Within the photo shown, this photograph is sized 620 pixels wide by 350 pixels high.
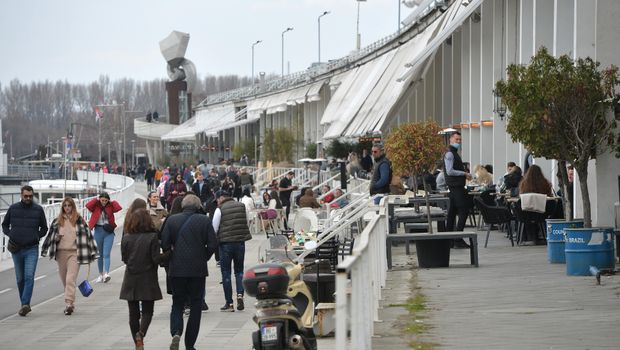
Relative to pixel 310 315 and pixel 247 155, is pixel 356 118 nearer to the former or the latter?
pixel 310 315

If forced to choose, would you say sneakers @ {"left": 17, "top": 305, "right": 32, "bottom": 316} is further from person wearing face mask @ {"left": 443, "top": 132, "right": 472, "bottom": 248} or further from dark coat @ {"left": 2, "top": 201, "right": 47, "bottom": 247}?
person wearing face mask @ {"left": 443, "top": 132, "right": 472, "bottom": 248}

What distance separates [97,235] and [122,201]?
3177 cm

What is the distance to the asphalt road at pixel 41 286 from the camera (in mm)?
19556

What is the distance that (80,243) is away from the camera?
722 inches

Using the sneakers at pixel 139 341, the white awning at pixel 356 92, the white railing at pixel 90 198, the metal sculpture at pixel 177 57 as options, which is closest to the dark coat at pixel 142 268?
the sneakers at pixel 139 341

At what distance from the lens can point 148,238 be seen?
1378 cm

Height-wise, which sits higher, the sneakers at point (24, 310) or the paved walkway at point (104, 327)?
the sneakers at point (24, 310)

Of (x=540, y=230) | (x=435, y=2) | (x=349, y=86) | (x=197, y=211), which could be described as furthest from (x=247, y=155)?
(x=197, y=211)

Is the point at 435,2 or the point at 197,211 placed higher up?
the point at 435,2

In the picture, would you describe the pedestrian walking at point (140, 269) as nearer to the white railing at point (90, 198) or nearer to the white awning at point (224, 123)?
the white railing at point (90, 198)

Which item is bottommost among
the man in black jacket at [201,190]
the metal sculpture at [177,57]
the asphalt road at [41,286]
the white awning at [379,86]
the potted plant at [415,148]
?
the asphalt road at [41,286]

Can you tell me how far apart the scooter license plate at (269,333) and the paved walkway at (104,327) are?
190 cm

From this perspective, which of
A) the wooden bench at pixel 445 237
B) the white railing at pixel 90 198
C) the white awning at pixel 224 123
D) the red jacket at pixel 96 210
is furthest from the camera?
the white awning at pixel 224 123

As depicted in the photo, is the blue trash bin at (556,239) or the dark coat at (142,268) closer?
the dark coat at (142,268)
